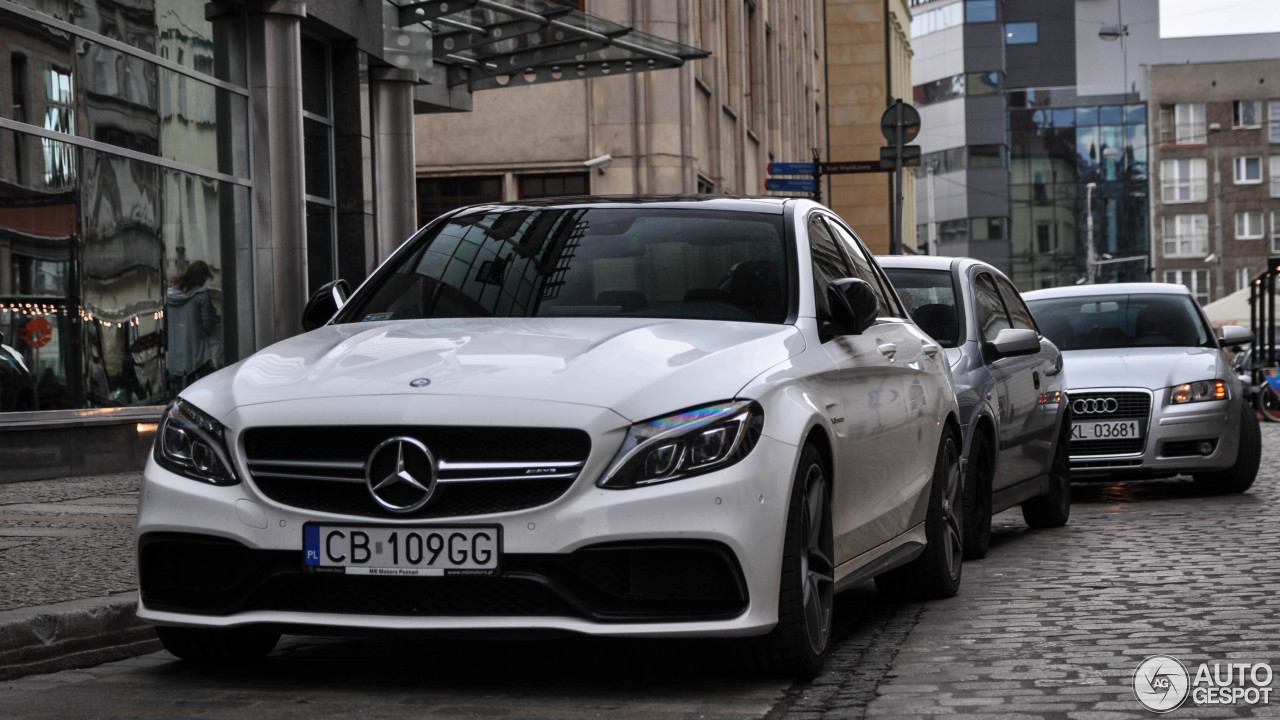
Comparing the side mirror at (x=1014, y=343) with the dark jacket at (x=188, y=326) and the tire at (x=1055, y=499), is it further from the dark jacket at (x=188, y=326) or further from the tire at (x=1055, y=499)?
the dark jacket at (x=188, y=326)

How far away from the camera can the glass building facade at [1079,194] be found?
108m

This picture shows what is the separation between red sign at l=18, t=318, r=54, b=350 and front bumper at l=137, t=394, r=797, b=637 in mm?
8376

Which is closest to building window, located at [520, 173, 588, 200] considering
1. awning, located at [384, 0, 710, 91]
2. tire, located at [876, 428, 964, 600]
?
awning, located at [384, 0, 710, 91]

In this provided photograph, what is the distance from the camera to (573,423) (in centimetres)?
487

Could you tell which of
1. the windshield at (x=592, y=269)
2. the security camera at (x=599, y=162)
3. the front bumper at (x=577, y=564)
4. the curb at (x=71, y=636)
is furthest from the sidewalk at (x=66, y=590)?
the security camera at (x=599, y=162)

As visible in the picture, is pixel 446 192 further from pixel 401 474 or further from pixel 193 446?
pixel 401 474

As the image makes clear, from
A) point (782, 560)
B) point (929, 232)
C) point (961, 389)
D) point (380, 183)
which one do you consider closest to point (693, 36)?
point (380, 183)

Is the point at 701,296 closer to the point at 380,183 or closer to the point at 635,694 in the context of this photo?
the point at 635,694

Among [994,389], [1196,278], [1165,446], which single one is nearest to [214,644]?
[994,389]

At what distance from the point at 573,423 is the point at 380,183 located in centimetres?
1625

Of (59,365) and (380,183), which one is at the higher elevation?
(380,183)

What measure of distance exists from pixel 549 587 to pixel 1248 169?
362ft

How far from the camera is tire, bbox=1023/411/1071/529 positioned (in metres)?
10.9

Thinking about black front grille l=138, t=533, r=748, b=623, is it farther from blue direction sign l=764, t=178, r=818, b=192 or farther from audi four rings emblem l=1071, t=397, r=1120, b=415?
blue direction sign l=764, t=178, r=818, b=192
